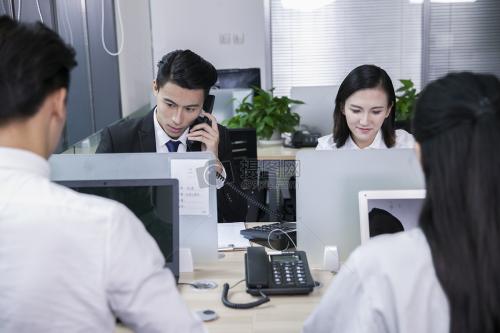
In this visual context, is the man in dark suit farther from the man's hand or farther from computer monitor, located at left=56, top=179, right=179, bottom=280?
computer monitor, located at left=56, top=179, right=179, bottom=280

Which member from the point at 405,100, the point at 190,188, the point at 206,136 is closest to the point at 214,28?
the point at 405,100

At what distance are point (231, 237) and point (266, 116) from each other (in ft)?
7.11

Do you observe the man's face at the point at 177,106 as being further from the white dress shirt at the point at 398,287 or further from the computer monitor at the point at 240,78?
the computer monitor at the point at 240,78

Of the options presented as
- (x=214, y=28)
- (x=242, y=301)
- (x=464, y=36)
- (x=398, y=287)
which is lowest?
(x=242, y=301)

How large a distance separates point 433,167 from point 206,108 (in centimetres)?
176

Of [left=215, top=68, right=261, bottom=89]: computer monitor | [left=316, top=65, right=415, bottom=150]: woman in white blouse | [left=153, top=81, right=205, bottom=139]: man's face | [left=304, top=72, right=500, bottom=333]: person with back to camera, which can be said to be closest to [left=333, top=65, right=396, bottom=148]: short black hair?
[left=316, top=65, right=415, bottom=150]: woman in white blouse

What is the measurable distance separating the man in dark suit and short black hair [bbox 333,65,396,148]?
61cm

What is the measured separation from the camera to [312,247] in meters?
1.85

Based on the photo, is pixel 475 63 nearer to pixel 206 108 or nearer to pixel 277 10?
pixel 277 10

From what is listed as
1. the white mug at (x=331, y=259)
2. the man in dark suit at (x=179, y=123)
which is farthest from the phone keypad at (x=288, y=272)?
the man in dark suit at (x=179, y=123)

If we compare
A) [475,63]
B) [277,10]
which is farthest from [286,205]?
[475,63]

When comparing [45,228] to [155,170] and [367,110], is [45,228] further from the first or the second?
[367,110]

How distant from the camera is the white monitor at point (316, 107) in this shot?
4.02m

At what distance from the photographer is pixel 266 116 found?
418 cm
